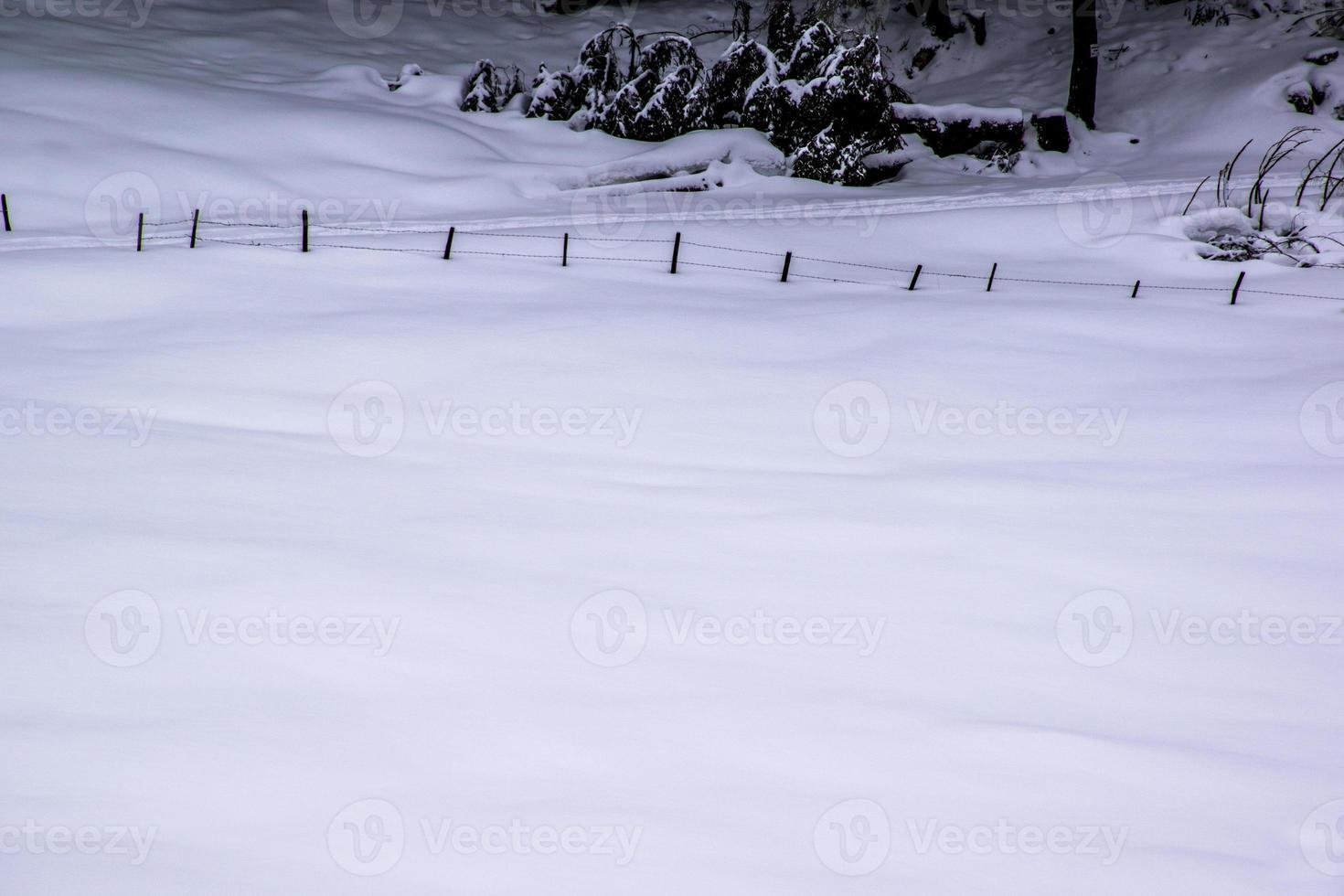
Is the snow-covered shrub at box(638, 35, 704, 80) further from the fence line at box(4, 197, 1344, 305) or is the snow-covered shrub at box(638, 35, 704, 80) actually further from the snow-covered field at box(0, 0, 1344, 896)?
the fence line at box(4, 197, 1344, 305)

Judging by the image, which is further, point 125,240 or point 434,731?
point 125,240

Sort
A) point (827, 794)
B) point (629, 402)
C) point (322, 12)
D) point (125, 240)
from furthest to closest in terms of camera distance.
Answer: point (322, 12), point (125, 240), point (629, 402), point (827, 794)

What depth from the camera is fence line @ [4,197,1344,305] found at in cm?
1091

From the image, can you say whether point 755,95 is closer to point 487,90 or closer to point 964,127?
point 964,127

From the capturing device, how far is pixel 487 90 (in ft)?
58.7

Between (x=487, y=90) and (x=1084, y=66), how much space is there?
10.6 m

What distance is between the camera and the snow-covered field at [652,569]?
4.05 m

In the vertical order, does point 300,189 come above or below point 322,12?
below

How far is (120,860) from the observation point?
366 centimetres

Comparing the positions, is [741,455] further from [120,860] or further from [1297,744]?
[120,860]

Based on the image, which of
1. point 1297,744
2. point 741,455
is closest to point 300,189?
point 741,455

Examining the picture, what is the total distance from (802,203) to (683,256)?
11.3 feet

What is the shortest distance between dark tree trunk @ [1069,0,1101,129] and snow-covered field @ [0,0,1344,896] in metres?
6.01

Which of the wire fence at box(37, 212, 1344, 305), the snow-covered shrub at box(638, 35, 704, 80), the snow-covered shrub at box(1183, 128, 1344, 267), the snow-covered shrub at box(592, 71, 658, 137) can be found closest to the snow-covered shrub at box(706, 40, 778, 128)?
the snow-covered shrub at box(638, 35, 704, 80)
